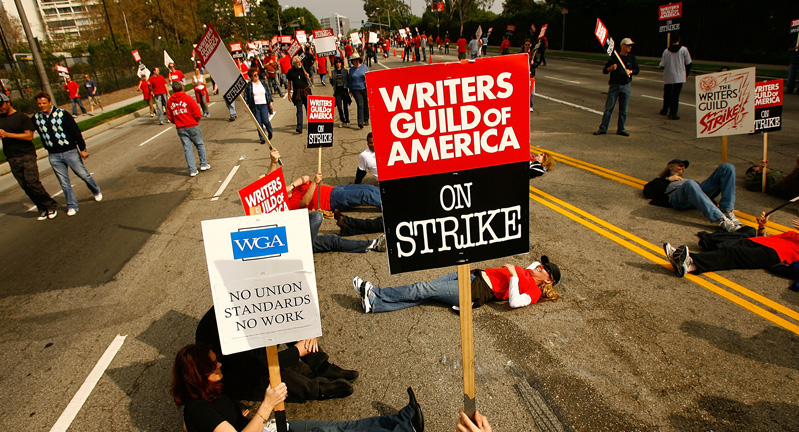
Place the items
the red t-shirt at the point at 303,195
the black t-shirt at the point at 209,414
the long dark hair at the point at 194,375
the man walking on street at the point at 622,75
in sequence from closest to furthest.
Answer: the black t-shirt at the point at 209,414 → the long dark hair at the point at 194,375 → the red t-shirt at the point at 303,195 → the man walking on street at the point at 622,75

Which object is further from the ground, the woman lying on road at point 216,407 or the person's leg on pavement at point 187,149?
the person's leg on pavement at point 187,149

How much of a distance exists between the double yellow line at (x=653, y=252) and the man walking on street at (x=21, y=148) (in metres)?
8.65

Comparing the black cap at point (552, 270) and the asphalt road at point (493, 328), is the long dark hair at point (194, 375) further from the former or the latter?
the black cap at point (552, 270)

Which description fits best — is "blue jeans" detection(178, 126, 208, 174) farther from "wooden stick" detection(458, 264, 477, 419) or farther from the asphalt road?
"wooden stick" detection(458, 264, 477, 419)

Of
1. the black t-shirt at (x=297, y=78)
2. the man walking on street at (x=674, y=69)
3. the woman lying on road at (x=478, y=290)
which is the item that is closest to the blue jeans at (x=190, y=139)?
the black t-shirt at (x=297, y=78)

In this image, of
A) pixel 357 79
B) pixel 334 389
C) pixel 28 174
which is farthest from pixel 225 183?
pixel 334 389

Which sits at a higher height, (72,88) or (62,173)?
(72,88)

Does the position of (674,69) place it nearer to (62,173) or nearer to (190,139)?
(190,139)

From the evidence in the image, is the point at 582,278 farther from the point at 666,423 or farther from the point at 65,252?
the point at 65,252

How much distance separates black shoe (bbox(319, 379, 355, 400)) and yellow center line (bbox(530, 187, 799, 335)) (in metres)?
3.93

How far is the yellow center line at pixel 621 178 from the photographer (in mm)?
5809

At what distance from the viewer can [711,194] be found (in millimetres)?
6312

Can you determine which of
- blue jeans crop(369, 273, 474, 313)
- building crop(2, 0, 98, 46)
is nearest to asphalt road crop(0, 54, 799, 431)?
blue jeans crop(369, 273, 474, 313)

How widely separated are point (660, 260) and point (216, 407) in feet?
16.4
